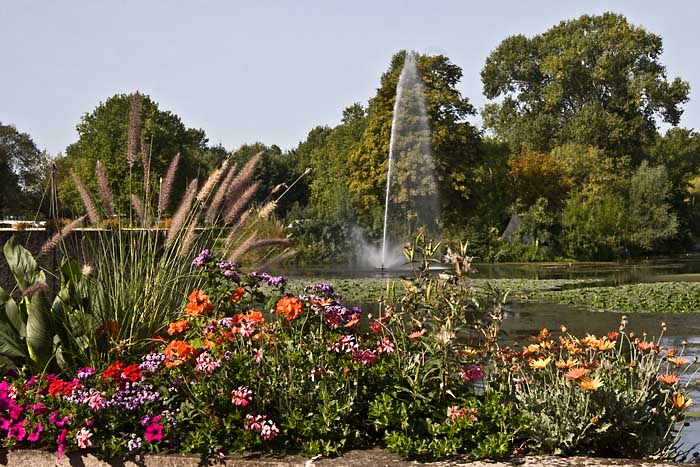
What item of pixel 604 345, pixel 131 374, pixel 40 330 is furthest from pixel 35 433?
Result: pixel 604 345

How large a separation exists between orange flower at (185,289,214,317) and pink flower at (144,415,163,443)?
80 centimetres

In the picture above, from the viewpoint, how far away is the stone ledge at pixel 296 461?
335 centimetres

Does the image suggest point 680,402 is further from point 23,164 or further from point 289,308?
point 23,164

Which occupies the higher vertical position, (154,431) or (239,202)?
(239,202)

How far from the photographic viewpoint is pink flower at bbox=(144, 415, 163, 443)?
3562mm

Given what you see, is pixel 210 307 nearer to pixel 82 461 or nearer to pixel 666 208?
pixel 82 461

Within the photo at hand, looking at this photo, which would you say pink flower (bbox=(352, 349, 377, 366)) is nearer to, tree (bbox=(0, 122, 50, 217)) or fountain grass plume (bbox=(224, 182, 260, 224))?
fountain grass plume (bbox=(224, 182, 260, 224))

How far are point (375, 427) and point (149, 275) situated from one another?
185cm

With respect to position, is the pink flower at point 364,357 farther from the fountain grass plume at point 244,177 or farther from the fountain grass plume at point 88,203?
the fountain grass plume at point 88,203

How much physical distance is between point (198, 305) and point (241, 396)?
864 mm

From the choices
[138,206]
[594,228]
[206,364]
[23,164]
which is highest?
[23,164]

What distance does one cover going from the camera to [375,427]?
12.0ft

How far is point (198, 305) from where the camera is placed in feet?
14.3

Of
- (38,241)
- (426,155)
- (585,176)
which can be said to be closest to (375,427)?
(38,241)
